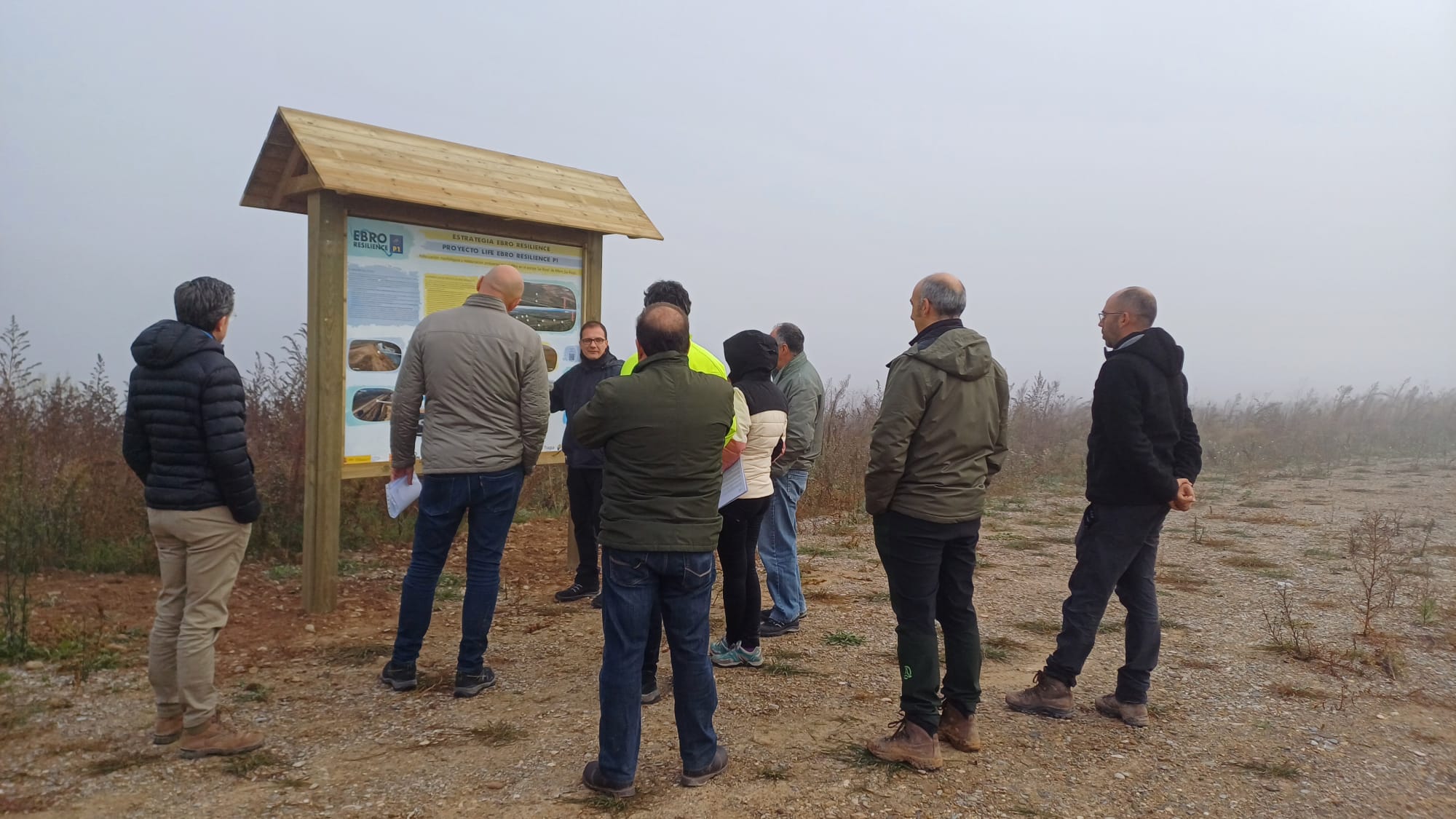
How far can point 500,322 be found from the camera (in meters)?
4.62

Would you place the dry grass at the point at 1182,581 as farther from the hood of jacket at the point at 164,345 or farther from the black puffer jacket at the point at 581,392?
the hood of jacket at the point at 164,345

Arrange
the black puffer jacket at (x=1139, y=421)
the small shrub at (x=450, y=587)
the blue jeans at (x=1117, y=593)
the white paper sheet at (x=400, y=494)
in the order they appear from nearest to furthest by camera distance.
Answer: the black puffer jacket at (x=1139, y=421) → the blue jeans at (x=1117, y=593) → the white paper sheet at (x=400, y=494) → the small shrub at (x=450, y=587)

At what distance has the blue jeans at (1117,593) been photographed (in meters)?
4.36

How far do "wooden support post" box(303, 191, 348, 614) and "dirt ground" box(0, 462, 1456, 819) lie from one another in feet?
2.44

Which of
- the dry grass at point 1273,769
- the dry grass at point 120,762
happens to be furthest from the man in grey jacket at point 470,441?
the dry grass at point 1273,769

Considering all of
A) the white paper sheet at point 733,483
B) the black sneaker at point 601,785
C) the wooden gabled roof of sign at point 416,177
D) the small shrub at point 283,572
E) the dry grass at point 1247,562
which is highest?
the wooden gabled roof of sign at point 416,177

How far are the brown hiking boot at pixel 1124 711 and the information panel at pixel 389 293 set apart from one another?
3862 millimetres

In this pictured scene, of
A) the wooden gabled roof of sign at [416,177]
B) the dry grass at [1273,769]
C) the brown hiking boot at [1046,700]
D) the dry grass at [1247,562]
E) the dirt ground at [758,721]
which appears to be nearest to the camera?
the dirt ground at [758,721]

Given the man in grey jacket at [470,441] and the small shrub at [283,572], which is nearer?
the man in grey jacket at [470,441]

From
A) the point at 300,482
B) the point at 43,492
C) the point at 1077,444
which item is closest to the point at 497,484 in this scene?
the point at 300,482

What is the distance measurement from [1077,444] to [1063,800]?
46.9 ft

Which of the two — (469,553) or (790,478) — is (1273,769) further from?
(469,553)

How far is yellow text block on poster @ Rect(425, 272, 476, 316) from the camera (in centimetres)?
620

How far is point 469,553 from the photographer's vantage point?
467 centimetres
